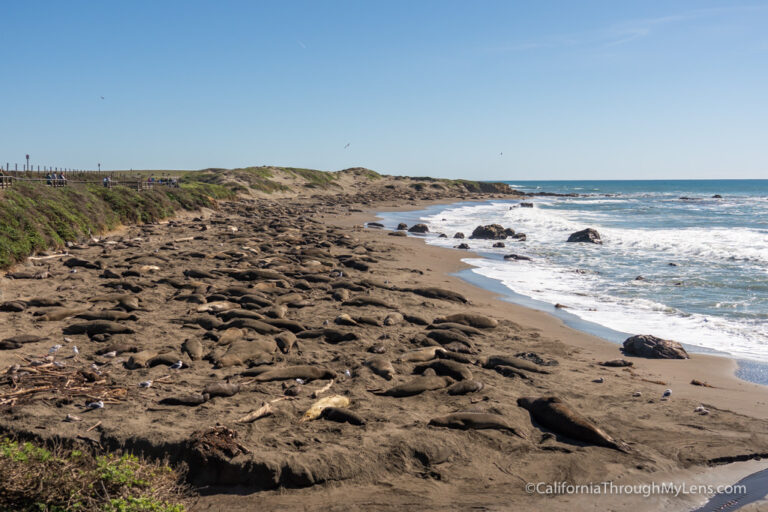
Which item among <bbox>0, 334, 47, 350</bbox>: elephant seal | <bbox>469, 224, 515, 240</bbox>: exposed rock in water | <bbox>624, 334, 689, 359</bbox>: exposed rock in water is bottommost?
<bbox>624, 334, 689, 359</bbox>: exposed rock in water

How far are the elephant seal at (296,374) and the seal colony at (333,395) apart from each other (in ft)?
0.09

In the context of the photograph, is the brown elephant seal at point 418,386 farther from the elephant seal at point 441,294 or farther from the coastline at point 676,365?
the elephant seal at point 441,294

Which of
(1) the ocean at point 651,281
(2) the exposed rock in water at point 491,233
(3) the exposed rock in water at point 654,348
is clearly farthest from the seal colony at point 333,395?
(2) the exposed rock in water at point 491,233

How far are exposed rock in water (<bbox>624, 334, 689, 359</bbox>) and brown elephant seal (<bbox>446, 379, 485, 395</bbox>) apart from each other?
409cm

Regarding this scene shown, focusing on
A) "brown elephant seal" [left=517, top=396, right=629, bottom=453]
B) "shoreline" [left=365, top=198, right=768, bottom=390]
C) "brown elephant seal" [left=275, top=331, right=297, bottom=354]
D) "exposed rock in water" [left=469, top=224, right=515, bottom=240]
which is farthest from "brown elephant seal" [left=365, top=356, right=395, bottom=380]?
"exposed rock in water" [left=469, top=224, right=515, bottom=240]

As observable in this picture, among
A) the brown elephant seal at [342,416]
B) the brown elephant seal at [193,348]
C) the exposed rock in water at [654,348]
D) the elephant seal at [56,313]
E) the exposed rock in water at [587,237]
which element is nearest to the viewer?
the brown elephant seal at [342,416]

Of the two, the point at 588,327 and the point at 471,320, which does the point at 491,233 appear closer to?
the point at 588,327

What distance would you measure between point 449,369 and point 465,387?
0.61m

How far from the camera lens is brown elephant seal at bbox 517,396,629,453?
638 centimetres

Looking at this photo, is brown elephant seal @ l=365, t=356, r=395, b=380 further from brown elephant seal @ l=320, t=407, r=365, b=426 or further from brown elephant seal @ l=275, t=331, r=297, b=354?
brown elephant seal @ l=320, t=407, r=365, b=426

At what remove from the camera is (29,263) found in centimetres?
1488

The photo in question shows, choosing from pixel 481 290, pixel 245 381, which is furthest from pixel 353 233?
pixel 245 381

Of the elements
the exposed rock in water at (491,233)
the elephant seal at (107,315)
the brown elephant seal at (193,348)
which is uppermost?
the exposed rock in water at (491,233)

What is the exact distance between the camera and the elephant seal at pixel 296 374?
774 cm
